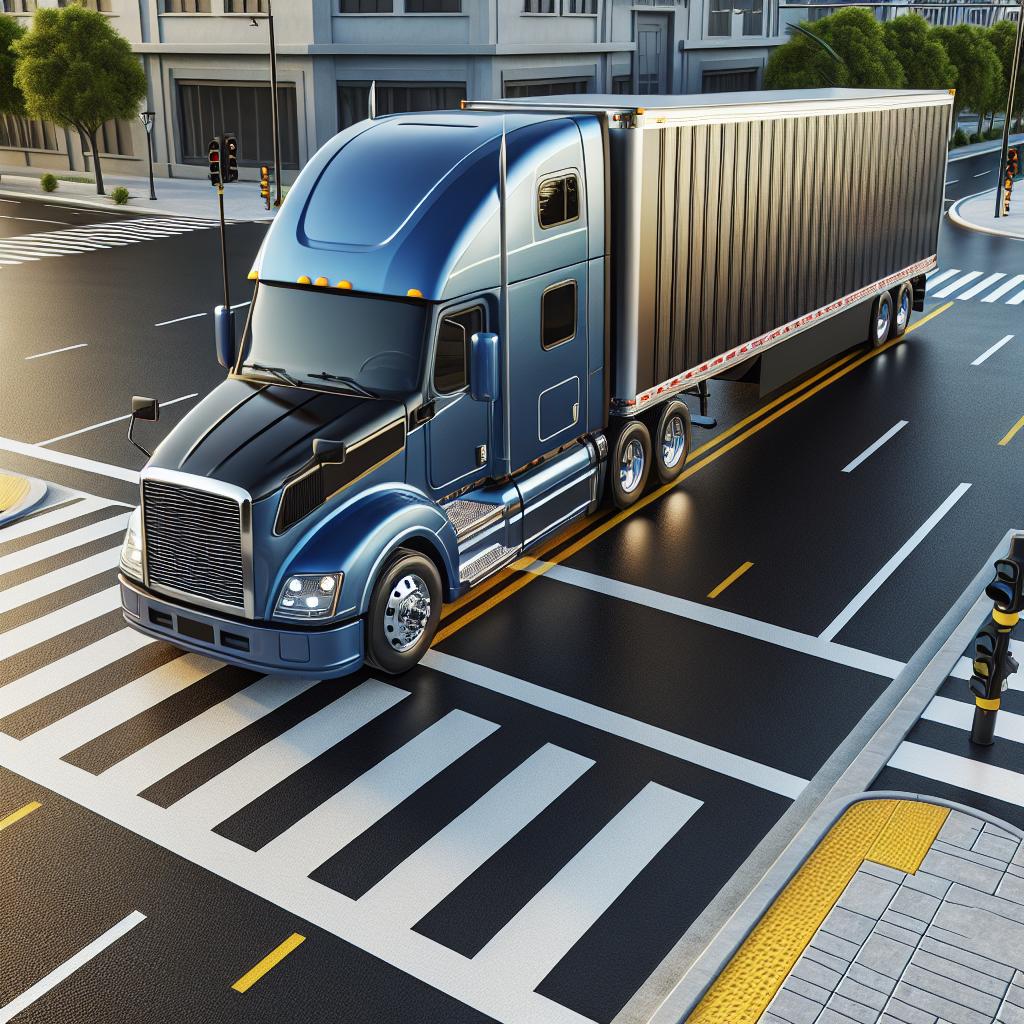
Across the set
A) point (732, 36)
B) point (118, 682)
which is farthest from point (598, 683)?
point (732, 36)

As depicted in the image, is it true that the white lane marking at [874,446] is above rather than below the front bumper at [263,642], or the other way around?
below

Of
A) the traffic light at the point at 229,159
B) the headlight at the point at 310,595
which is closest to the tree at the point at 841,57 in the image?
the traffic light at the point at 229,159

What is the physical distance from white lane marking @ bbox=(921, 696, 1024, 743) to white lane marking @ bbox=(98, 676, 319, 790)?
530 centimetres

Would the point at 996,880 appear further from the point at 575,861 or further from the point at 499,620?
the point at 499,620

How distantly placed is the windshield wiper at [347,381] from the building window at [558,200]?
267 cm

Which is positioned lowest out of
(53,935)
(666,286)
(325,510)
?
(53,935)

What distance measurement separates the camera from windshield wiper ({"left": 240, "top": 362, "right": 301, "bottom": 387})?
10914 mm

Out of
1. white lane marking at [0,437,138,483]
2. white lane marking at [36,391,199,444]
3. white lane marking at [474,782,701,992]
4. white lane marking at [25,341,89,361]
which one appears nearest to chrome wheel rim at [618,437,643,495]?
white lane marking at [474,782,701,992]

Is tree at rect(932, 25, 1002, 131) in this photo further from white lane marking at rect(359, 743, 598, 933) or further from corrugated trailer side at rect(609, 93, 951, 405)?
white lane marking at rect(359, 743, 598, 933)

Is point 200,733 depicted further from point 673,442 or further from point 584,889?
point 673,442

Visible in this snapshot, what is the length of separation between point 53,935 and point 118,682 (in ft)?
11.0

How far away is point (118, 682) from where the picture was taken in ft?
35.2

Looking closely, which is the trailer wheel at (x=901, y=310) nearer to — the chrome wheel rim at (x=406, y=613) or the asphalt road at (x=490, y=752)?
the asphalt road at (x=490, y=752)

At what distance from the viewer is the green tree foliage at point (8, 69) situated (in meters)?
47.4
